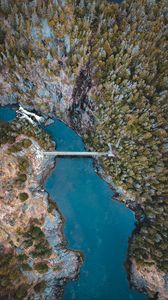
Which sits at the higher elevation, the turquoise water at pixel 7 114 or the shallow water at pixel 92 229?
the turquoise water at pixel 7 114

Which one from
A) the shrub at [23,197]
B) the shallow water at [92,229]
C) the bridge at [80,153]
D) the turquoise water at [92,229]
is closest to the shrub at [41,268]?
the turquoise water at [92,229]

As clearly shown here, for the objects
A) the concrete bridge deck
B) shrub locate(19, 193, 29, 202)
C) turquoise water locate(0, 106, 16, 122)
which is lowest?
shrub locate(19, 193, 29, 202)

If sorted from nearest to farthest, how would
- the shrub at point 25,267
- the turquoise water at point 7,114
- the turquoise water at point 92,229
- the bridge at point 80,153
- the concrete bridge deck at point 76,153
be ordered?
the shrub at point 25,267 → the bridge at point 80,153 → the concrete bridge deck at point 76,153 → the turquoise water at point 92,229 → the turquoise water at point 7,114

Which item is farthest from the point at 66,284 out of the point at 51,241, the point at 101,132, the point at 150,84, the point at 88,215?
the point at 150,84

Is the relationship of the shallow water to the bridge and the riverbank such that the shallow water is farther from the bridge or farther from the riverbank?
the riverbank

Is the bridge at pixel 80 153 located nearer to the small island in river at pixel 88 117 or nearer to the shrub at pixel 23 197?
the small island in river at pixel 88 117

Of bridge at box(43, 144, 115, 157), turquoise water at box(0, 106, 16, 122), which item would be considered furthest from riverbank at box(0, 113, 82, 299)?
turquoise water at box(0, 106, 16, 122)
